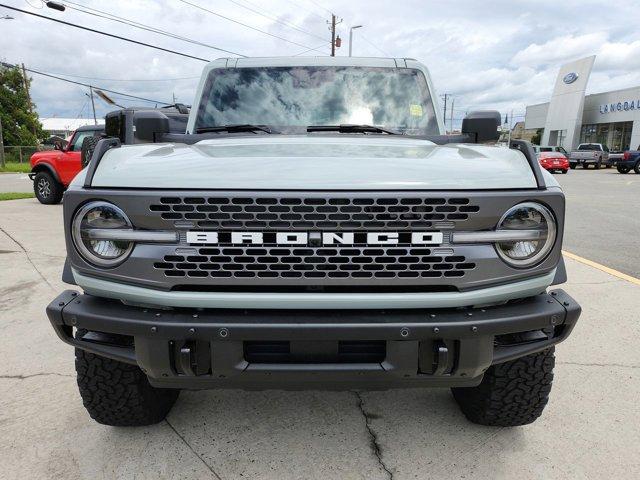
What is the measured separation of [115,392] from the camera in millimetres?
2408

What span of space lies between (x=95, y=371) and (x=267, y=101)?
80.9 inches

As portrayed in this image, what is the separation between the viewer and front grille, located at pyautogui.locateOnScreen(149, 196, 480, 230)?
6.18ft

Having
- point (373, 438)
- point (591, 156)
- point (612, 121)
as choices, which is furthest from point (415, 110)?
point (612, 121)

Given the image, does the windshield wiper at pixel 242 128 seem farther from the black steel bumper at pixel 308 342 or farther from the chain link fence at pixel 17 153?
the chain link fence at pixel 17 153

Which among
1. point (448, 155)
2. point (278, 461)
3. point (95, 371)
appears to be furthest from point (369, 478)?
point (448, 155)

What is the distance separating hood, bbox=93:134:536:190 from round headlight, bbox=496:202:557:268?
0.34ft

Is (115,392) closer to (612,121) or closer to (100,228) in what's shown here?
(100,228)

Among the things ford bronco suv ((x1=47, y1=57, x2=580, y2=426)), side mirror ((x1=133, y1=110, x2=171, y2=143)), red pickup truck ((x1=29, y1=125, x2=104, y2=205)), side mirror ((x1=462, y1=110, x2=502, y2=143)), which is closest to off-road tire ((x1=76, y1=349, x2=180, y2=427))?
ford bronco suv ((x1=47, y1=57, x2=580, y2=426))

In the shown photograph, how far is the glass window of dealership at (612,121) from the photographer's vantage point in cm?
3931

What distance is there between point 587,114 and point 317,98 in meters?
49.1

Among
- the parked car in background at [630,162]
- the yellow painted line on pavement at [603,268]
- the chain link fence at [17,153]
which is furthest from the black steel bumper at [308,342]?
the chain link fence at [17,153]

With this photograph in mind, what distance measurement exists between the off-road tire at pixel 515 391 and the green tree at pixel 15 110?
4567 cm

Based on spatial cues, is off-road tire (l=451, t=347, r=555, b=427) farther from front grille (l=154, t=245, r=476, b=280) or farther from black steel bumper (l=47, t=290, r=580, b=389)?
front grille (l=154, t=245, r=476, b=280)

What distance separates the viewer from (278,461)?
2.38 meters
